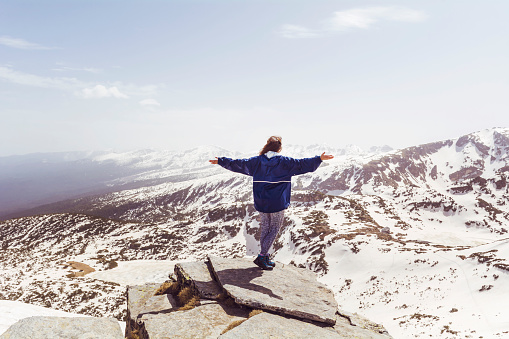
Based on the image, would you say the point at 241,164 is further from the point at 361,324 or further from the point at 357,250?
the point at 357,250

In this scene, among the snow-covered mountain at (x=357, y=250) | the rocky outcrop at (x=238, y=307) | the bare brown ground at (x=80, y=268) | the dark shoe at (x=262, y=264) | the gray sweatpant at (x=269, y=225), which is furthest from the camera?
the bare brown ground at (x=80, y=268)

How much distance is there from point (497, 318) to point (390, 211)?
61356 mm

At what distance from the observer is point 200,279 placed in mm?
7301

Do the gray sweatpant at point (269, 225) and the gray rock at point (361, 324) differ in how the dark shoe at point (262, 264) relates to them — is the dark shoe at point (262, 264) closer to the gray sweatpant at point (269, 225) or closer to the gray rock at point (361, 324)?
the gray sweatpant at point (269, 225)

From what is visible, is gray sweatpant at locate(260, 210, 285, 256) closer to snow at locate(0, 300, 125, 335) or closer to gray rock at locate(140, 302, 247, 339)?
gray rock at locate(140, 302, 247, 339)

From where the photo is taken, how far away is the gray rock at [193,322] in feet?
15.7

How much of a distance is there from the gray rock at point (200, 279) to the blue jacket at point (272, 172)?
102 inches

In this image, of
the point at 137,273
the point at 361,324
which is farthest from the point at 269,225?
the point at 137,273

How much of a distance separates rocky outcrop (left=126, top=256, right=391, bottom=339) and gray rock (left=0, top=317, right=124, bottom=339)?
66cm

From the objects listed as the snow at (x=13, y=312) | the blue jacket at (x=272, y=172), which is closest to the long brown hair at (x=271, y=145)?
the blue jacket at (x=272, y=172)

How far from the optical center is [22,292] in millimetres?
40438

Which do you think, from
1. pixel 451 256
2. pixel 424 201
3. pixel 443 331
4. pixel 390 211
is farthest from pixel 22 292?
pixel 424 201

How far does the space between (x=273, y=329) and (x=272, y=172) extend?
156 inches

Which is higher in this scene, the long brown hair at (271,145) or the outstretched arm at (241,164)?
the long brown hair at (271,145)
